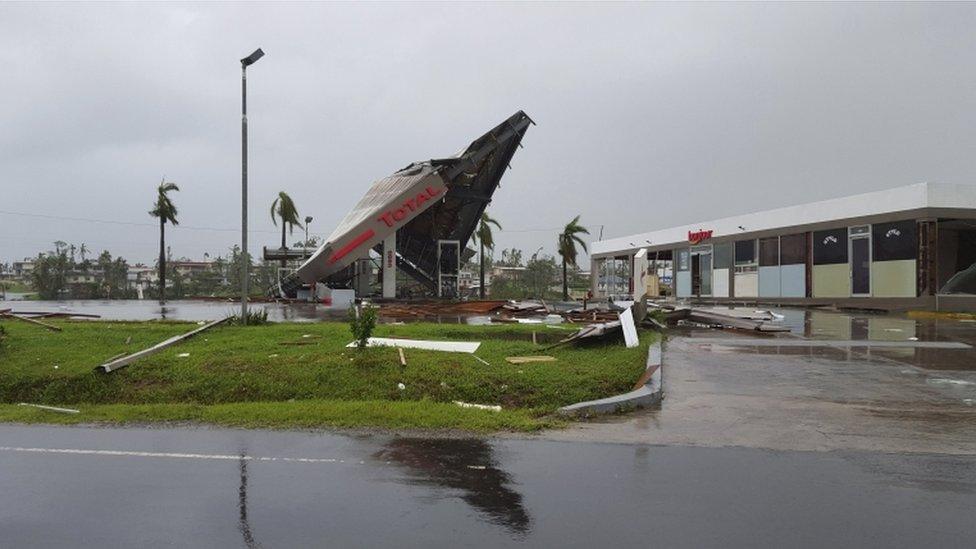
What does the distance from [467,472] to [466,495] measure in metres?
0.72

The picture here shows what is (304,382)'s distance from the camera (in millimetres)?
10664

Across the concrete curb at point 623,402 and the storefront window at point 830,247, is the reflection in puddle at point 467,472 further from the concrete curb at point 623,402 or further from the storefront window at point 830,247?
the storefront window at point 830,247

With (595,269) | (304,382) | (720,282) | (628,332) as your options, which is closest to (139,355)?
(304,382)

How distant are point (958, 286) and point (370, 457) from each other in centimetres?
3289

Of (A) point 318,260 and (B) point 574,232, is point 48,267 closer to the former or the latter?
(A) point 318,260

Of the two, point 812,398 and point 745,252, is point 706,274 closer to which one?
point 745,252

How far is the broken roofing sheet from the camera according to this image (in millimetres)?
34969

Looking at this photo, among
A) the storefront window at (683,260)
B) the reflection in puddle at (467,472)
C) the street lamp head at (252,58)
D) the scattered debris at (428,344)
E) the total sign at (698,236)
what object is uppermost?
the street lamp head at (252,58)

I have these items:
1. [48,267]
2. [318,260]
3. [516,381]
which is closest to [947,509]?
[516,381]

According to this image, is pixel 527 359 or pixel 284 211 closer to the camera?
pixel 527 359

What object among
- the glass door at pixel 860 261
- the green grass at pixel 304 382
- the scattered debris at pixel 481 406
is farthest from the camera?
the glass door at pixel 860 261

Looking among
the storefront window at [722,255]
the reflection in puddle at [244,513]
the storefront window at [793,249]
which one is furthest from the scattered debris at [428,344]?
the storefront window at [722,255]

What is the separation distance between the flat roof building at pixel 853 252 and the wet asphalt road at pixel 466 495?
13.2 m

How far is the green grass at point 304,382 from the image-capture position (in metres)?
8.91
